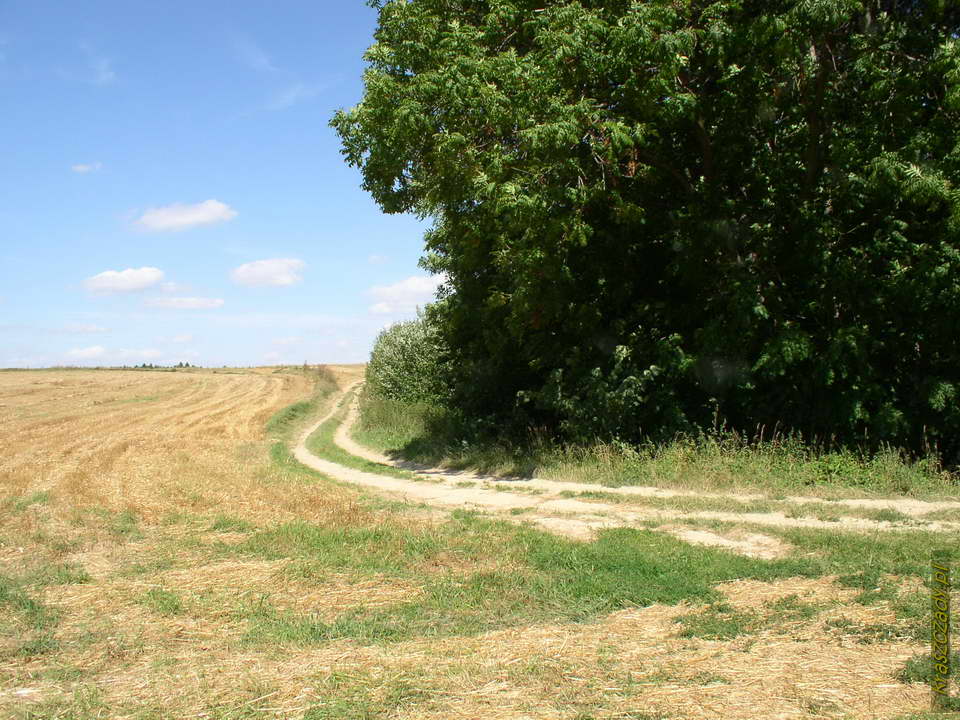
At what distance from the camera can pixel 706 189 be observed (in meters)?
14.5

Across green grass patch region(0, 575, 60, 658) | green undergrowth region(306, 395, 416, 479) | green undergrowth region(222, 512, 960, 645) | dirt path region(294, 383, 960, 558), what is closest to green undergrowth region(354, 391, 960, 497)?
dirt path region(294, 383, 960, 558)

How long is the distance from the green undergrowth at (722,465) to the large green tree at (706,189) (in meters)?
0.67

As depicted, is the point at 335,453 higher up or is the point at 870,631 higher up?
the point at 870,631

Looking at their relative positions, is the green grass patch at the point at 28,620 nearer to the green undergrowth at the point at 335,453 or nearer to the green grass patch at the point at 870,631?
the green grass patch at the point at 870,631

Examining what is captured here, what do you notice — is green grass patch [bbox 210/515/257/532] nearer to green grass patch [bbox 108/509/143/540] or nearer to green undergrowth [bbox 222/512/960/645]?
green undergrowth [bbox 222/512/960/645]

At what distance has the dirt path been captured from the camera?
8.97 m

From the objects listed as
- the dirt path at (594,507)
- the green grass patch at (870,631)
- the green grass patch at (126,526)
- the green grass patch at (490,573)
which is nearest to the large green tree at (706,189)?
the dirt path at (594,507)

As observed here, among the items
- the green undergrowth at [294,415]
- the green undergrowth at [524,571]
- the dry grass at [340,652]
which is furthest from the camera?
the green undergrowth at [294,415]

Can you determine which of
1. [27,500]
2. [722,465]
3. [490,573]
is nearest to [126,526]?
[27,500]

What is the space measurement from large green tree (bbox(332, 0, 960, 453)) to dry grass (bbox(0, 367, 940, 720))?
20.8 ft

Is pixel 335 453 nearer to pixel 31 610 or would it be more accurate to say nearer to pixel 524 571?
pixel 524 571

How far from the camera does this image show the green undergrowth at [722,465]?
11422 millimetres

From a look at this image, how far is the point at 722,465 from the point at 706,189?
5292mm

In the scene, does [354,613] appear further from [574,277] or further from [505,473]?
[574,277]
